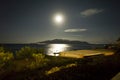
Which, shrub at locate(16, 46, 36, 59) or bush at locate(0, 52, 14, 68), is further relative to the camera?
shrub at locate(16, 46, 36, 59)

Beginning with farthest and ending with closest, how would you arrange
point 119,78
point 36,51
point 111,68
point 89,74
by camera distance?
point 36,51
point 111,68
point 89,74
point 119,78

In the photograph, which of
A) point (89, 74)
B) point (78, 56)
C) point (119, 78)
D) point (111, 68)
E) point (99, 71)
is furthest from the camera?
point (78, 56)

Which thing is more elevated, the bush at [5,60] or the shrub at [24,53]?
the shrub at [24,53]

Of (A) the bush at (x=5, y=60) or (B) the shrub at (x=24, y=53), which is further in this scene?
(B) the shrub at (x=24, y=53)

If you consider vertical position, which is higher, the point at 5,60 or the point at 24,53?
the point at 24,53

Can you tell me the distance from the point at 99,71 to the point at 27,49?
1618 centimetres

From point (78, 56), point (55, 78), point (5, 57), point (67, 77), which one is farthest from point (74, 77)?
point (78, 56)

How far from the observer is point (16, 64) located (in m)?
19.9

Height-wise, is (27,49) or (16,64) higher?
(27,49)

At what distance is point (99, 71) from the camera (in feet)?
33.7

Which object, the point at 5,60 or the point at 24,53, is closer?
the point at 5,60

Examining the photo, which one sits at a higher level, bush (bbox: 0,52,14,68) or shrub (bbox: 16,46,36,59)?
shrub (bbox: 16,46,36,59)

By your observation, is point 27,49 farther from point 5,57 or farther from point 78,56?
point 78,56

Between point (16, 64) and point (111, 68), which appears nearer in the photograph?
point (111, 68)
